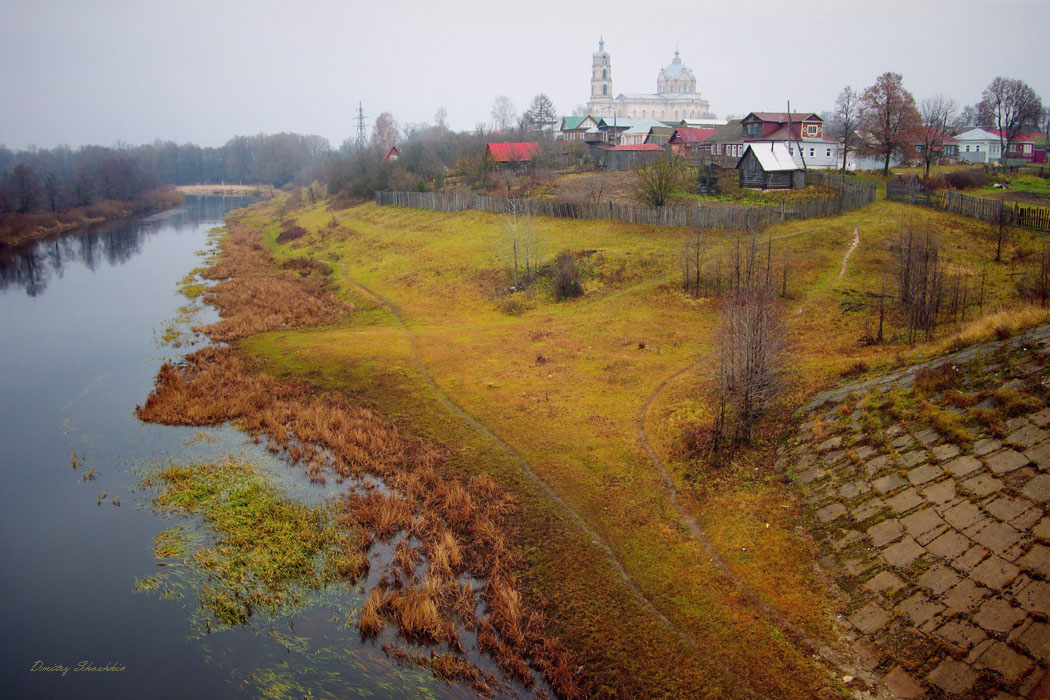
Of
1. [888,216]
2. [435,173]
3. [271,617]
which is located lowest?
[271,617]

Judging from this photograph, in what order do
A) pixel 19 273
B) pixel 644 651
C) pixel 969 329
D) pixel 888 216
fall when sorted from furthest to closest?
1. pixel 19 273
2. pixel 888 216
3. pixel 969 329
4. pixel 644 651

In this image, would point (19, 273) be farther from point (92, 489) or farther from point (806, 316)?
point (806, 316)

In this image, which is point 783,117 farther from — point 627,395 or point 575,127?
→ point 627,395

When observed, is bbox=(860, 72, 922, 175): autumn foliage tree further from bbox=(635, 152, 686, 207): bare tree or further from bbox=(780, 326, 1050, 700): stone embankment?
bbox=(780, 326, 1050, 700): stone embankment

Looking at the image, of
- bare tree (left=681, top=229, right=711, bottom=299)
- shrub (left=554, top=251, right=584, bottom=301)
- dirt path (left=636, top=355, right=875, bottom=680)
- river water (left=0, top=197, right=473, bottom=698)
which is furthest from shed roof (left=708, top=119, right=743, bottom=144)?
river water (left=0, top=197, right=473, bottom=698)

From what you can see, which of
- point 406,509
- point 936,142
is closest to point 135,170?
point 936,142

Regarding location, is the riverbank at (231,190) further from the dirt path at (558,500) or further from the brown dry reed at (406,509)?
the dirt path at (558,500)

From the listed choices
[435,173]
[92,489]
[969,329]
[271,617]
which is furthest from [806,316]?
[435,173]
